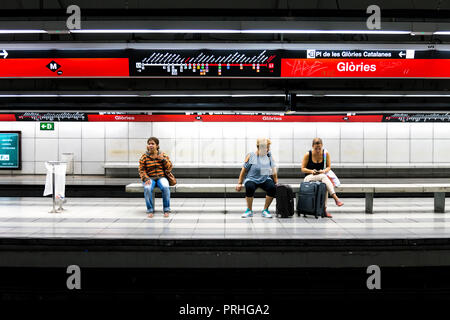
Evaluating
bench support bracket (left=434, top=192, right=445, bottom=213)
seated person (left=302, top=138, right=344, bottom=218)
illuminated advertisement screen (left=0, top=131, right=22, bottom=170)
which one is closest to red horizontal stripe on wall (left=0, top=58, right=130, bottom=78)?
seated person (left=302, top=138, right=344, bottom=218)

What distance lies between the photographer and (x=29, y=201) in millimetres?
9281

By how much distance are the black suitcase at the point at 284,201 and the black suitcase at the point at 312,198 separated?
20cm

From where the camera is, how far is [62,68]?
6.91 metres

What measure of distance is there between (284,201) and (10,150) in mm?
12720

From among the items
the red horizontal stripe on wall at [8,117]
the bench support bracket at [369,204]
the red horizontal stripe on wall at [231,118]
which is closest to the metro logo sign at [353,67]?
the bench support bracket at [369,204]

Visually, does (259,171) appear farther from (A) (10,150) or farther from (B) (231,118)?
(A) (10,150)

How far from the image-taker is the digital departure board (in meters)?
6.64

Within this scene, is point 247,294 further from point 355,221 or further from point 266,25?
point 266,25

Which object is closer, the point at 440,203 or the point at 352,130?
the point at 440,203

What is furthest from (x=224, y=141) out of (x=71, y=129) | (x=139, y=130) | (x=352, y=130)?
(x=71, y=129)

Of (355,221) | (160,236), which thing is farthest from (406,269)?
(160,236)

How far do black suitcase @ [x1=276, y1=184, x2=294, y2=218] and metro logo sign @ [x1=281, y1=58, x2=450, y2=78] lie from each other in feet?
6.42

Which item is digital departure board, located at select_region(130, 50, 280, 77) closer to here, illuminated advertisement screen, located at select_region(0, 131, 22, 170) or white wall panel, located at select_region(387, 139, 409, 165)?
white wall panel, located at select_region(387, 139, 409, 165)
